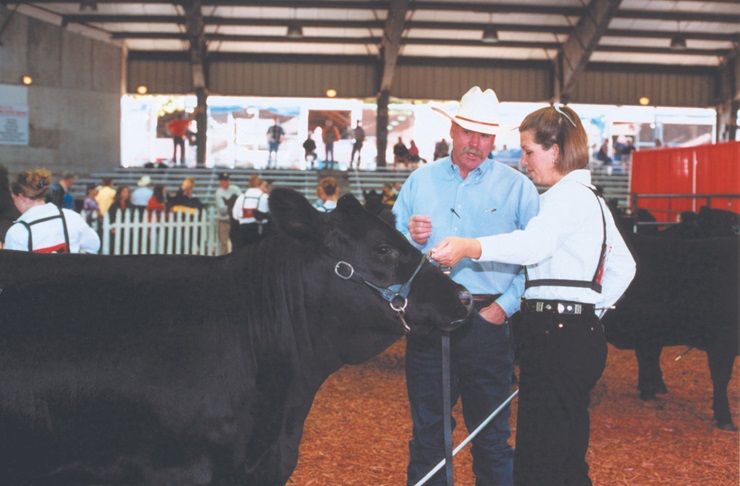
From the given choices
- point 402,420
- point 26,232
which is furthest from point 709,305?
point 26,232

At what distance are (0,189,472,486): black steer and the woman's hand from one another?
0.08 meters

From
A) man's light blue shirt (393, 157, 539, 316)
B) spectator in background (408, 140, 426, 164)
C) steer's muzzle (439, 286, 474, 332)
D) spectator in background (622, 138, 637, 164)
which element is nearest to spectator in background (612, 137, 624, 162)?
spectator in background (622, 138, 637, 164)

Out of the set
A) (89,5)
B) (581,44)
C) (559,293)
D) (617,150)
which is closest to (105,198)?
(89,5)

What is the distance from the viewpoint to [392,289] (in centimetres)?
282

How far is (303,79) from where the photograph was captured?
29875mm

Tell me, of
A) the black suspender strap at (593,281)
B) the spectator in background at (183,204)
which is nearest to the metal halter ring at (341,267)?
the black suspender strap at (593,281)

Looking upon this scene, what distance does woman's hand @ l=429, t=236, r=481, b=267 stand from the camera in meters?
2.90

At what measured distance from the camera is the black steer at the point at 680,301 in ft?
21.1

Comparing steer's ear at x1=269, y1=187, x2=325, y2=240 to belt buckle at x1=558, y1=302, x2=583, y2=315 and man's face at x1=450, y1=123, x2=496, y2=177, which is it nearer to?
belt buckle at x1=558, y1=302, x2=583, y2=315

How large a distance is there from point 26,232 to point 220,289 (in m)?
2.78

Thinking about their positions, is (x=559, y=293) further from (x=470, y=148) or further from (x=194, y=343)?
(x=194, y=343)

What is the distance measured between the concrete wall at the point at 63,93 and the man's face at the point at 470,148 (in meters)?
24.6

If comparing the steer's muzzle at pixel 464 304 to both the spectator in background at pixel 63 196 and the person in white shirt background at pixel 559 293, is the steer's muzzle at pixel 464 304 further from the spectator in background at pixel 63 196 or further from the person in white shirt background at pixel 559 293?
the spectator in background at pixel 63 196

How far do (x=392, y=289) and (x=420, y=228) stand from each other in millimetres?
568
